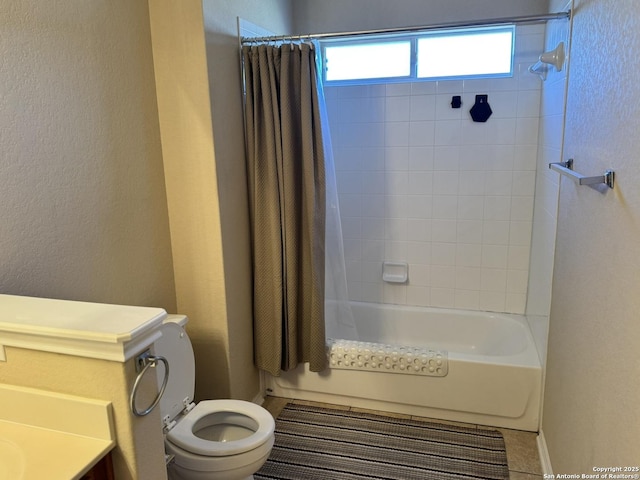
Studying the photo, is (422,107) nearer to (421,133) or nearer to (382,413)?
(421,133)

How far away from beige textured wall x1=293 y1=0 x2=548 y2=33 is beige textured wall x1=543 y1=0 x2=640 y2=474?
3.33ft

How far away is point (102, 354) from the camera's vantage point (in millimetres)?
1124

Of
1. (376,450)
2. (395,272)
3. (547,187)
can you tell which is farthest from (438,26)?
(376,450)

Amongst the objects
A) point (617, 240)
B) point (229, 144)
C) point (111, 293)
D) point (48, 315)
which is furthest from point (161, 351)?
point (617, 240)

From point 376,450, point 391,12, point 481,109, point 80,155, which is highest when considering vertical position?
point 391,12

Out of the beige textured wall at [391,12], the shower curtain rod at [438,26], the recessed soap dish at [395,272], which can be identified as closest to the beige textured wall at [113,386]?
the shower curtain rod at [438,26]

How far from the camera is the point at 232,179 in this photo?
240 cm

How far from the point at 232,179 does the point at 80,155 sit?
752mm

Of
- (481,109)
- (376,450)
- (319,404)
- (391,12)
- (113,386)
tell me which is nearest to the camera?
(113,386)

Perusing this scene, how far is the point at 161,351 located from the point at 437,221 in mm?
1897

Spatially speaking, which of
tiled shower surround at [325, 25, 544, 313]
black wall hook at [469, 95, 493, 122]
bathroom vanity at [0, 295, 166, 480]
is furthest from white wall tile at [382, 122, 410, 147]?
bathroom vanity at [0, 295, 166, 480]

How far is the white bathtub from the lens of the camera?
2.46 metres

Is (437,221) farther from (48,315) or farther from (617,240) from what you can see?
(48,315)

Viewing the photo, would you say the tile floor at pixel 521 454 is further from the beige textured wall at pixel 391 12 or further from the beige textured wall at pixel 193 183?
the beige textured wall at pixel 391 12
